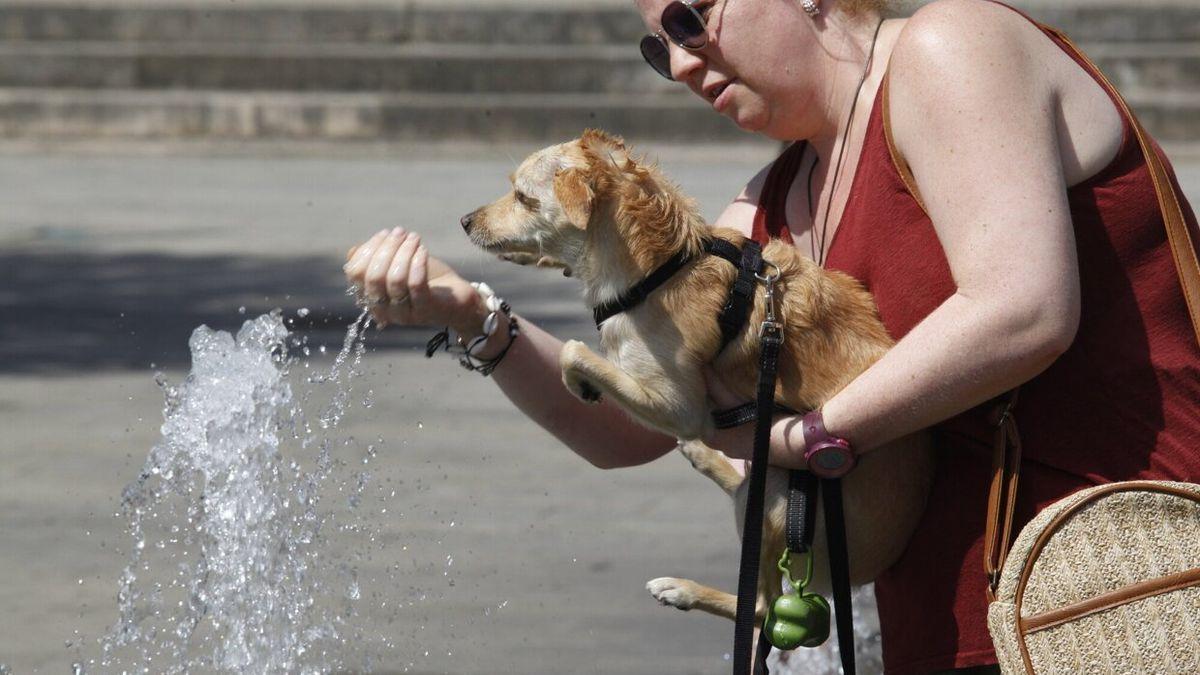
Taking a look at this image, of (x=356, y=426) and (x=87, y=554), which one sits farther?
(x=356, y=426)

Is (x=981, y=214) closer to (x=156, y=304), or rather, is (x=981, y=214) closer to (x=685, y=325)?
(x=685, y=325)

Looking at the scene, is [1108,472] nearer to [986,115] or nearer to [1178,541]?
[1178,541]

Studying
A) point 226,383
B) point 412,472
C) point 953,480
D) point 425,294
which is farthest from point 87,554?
point 953,480

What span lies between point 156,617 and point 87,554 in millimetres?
705

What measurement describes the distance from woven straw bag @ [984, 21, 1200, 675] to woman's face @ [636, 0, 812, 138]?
696mm

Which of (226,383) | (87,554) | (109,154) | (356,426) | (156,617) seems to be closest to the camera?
(226,383)

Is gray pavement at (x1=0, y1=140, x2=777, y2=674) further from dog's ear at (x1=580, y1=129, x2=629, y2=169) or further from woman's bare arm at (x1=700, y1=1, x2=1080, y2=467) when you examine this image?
woman's bare arm at (x1=700, y1=1, x2=1080, y2=467)

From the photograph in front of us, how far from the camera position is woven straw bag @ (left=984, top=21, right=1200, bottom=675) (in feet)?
6.30

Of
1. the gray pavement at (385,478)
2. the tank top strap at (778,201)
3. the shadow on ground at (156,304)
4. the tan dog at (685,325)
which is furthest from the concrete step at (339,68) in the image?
the tank top strap at (778,201)

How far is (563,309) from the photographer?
8609mm

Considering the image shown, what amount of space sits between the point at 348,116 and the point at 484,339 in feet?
46.6

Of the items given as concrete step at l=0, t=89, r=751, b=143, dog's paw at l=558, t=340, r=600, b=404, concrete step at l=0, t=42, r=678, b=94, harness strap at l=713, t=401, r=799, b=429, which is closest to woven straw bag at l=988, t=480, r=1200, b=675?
harness strap at l=713, t=401, r=799, b=429

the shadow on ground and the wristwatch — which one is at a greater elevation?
the wristwatch

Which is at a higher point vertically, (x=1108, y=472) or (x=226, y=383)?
(x=1108, y=472)
